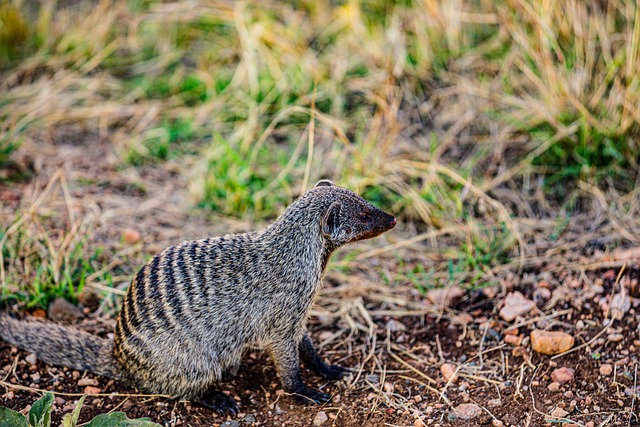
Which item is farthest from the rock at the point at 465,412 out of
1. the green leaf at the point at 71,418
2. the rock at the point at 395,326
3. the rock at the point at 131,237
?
the rock at the point at 131,237

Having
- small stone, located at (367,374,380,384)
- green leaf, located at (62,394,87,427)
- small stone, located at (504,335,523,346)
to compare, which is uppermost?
green leaf, located at (62,394,87,427)

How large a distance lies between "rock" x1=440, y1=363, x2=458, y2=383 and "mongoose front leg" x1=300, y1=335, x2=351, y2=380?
17.1 inches

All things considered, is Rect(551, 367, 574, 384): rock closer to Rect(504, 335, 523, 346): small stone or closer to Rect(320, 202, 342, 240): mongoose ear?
Rect(504, 335, 523, 346): small stone

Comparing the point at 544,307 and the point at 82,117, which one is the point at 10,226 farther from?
Result: the point at 544,307

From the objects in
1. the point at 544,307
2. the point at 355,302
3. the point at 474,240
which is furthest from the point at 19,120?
the point at 544,307

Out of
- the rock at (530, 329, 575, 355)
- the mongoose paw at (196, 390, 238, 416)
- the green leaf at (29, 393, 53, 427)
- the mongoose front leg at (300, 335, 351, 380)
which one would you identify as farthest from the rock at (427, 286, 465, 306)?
the green leaf at (29, 393, 53, 427)

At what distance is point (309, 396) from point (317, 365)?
207 millimetres

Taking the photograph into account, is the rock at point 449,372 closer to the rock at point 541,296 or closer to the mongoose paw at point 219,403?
the rock at point 541,296

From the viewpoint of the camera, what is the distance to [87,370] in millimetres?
3199

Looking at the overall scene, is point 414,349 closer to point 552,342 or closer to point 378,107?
point 552,342

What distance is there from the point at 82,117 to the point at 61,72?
47 centimetres

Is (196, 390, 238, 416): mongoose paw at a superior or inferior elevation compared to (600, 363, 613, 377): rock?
inferior

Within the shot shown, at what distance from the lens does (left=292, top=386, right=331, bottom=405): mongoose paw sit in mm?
3125

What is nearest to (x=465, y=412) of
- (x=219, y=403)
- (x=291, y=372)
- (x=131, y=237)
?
(x=291, y=372)
